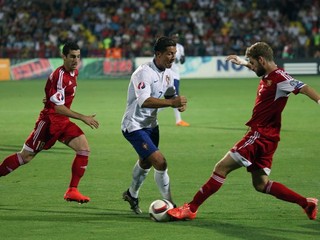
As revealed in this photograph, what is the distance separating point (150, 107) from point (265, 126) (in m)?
1.12

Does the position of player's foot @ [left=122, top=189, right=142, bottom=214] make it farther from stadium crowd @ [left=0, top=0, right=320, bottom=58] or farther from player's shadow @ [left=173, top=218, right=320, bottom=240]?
stadium crowd @ [left=0, top=0, right=320, bottom=58]

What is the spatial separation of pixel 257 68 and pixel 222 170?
1.04 m

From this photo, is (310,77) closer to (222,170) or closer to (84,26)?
(84,26)

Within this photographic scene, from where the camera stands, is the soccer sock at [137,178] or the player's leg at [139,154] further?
the soccer sock at [137,178]

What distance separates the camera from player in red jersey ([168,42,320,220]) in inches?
309

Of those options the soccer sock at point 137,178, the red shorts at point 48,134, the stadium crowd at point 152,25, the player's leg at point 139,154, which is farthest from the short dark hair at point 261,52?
the stadium crowd at point 152,25

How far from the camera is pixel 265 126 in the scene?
7.95 meters

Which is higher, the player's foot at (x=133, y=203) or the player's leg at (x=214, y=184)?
the player's leg at (x=214, y=184)

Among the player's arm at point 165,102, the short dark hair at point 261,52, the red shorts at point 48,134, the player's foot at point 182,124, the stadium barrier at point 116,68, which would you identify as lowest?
the stadium barrier at point 116,68

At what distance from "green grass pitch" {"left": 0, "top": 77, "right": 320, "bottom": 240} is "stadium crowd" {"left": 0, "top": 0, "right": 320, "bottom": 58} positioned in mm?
15848

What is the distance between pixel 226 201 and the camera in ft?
29.9

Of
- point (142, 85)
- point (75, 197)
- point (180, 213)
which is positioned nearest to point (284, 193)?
point (180, 213)

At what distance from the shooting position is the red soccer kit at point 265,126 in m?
7.82

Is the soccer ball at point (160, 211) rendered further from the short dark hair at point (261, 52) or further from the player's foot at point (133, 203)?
the short dark hair at point (261, 52)
